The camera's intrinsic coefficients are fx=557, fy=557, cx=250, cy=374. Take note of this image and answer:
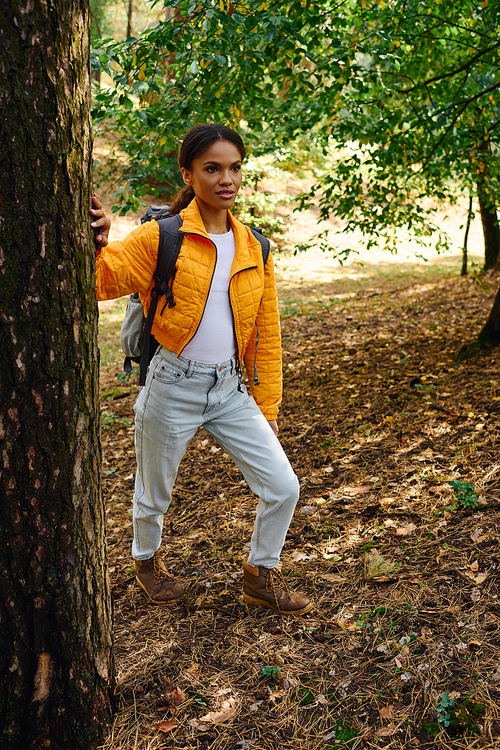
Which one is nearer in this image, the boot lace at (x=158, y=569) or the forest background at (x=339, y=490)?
the forest background at (x=339, y=490)

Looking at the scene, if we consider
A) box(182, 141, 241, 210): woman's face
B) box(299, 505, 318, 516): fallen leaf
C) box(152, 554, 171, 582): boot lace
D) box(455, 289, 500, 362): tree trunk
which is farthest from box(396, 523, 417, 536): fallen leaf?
box(455, 289, 500, 362): tree trunk

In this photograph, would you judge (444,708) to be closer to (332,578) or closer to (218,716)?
(218,716)

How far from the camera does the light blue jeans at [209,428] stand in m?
2.64

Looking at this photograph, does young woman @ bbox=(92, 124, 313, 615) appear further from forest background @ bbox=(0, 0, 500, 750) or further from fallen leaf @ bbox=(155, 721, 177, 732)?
fallen leaf @ bbox=(155, 721, 177, 732)

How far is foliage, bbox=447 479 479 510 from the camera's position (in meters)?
3.48

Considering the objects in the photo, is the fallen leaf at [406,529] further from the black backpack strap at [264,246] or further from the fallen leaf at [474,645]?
the black backpack strap at [264,246]

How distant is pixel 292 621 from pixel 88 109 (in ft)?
8.35

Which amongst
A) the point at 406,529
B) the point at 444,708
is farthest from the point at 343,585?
the point at 444,708

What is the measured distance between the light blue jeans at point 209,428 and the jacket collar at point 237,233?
512 mm

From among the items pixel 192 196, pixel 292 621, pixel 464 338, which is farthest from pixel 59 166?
pixel 464 338

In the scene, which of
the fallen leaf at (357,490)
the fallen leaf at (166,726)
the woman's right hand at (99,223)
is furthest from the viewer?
the fallen leaf at (357,490)

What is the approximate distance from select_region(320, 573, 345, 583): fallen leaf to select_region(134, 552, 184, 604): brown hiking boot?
2.68ft

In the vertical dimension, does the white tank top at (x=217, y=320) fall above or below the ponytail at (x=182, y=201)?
below

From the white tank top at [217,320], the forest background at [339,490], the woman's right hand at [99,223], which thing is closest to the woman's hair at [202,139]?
the white tank top at [217,320]
